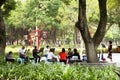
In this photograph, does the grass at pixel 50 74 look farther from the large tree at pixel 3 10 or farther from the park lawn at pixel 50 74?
the large tree at pixel 3 10

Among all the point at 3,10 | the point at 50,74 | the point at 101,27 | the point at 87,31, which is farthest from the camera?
the point at 3,10

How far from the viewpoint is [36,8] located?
5756 cm

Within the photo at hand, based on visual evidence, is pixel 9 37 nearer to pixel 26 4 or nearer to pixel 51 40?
pixel 51 40

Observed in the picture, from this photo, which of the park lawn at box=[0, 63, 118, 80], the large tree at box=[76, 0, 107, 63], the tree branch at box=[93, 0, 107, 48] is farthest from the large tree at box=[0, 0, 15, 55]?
the tree branch at box=[93, 0, 107, 48]

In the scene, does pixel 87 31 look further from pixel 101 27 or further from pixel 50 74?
pixel 50 74

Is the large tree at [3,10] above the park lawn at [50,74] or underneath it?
above

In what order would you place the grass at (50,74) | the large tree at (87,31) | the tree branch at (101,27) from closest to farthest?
1. the grass at (50,74)
2. the large tree at (87,31)
3. the tree branch at (101,27)

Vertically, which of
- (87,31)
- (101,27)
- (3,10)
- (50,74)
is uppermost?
(3,10)

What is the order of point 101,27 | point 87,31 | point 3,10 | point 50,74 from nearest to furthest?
1. point 50,74
2. point 87,31
3. point 101,27
4. point 3,10

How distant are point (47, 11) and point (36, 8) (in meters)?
4.16

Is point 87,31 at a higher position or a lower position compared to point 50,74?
higher

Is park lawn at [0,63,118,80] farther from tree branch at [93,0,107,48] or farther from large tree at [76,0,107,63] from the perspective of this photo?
tree branch at [93,0,107,48]

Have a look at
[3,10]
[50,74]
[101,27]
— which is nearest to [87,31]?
[101,27]

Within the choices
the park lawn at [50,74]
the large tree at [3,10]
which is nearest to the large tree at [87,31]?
the large tree at [3,10]
